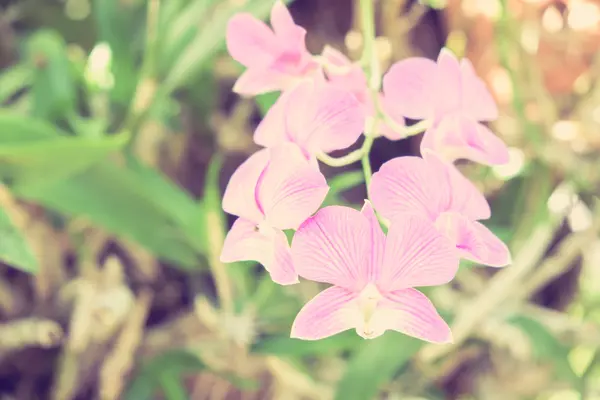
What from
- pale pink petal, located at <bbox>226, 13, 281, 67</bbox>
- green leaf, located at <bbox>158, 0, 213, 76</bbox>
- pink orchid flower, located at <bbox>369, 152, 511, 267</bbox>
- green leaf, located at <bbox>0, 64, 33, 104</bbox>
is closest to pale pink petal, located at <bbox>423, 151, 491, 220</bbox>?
pink orchid flower, located at <bbox>369, 152, 511, 267</bbox>

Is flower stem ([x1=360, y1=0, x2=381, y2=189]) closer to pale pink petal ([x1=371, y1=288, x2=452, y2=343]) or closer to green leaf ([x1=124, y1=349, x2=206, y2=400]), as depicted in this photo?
pale pink petal ([x1=371, y1=288, x2=452, y2=343])

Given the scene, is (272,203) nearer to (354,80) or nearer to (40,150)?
(354,80)

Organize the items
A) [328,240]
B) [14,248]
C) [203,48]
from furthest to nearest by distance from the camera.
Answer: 1. [203,48]
2. [14,248]
3. [328,240]

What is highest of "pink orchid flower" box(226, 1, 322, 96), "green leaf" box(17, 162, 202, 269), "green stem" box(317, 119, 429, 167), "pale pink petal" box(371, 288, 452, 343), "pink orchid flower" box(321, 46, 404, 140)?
"green leaf" box(17, 162, 202, 269)

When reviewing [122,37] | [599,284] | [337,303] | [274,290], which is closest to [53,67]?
[122,37]

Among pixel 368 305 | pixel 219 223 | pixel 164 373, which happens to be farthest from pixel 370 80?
pixel 164 373
